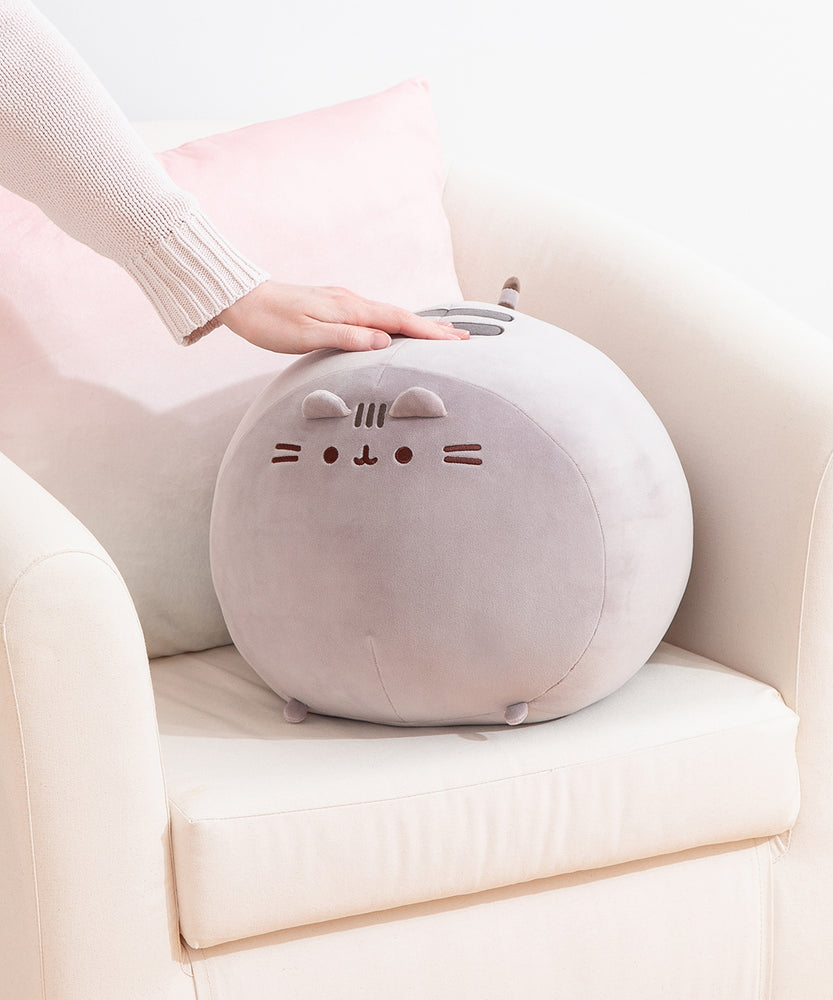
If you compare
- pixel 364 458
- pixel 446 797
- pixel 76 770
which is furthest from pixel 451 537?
pixel 76 770

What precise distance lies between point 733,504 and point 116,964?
66 cm

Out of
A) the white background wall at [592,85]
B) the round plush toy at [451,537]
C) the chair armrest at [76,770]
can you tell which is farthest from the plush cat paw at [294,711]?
the white background wall at [592,85]

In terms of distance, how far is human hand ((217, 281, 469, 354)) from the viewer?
41.5 inches

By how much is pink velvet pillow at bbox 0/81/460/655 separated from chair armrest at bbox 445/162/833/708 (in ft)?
0.71

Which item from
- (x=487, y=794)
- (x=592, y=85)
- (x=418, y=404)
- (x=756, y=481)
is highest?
(x=592, y=85)

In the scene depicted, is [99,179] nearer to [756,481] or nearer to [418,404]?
[418,404]

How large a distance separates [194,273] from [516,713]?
1.56 ft

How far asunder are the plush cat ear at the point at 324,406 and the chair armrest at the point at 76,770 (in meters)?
0.22

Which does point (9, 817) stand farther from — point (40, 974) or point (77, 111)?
point (77, 111)

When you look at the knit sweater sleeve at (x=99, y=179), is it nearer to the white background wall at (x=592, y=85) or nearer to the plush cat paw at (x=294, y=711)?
the plush cat paw at (x=294, y=711)

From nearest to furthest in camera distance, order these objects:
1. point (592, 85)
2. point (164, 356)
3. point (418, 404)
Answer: point (418, 404), point (164, 356), point (592, 85)

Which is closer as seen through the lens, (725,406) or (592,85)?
(725,406)

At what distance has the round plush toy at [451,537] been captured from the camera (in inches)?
36.6

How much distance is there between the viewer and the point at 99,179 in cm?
105
